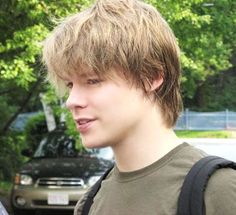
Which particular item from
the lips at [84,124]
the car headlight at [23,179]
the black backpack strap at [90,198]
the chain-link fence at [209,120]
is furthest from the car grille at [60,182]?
the chain-link fence at [209,120]

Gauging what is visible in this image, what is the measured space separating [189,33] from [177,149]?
8026 mm

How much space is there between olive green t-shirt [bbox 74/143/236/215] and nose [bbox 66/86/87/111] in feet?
0.78

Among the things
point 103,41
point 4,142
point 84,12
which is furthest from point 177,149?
point 4,142

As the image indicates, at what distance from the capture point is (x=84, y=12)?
1.76 m

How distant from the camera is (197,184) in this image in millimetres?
1474

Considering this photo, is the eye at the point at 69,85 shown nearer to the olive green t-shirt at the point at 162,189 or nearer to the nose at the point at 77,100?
the nose at the point at 77,100

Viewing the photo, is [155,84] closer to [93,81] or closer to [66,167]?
[93,81]

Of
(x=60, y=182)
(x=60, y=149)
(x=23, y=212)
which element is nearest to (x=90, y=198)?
(x=60, y=182)

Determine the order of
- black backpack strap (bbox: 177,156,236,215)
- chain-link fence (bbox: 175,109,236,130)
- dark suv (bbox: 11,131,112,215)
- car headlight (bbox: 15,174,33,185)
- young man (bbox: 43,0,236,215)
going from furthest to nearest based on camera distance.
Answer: chain-link fence (bbox: 175,109,236,130) → car headlight (bbox: 15,174,33,185) → dark suv (bbox: 11,131,112,215) → young man (bbox: 43,0,236,215) → black backpack strap (bbox: 177,156,236,215)

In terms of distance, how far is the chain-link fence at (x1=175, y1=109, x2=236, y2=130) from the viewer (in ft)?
115

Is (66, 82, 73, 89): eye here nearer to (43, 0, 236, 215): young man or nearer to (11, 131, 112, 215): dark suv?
(43, 0, 236, 215): young man

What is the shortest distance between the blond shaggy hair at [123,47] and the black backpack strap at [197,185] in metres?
0.24

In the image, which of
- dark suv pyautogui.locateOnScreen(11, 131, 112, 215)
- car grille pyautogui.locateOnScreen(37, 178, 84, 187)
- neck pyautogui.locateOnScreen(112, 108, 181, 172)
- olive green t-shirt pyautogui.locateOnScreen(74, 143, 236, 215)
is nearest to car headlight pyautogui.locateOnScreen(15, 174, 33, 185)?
dark suv pyautogui.locateOnScreen(11, 131, 112, 215)

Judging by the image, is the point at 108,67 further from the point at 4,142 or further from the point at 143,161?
the point at 4,142
